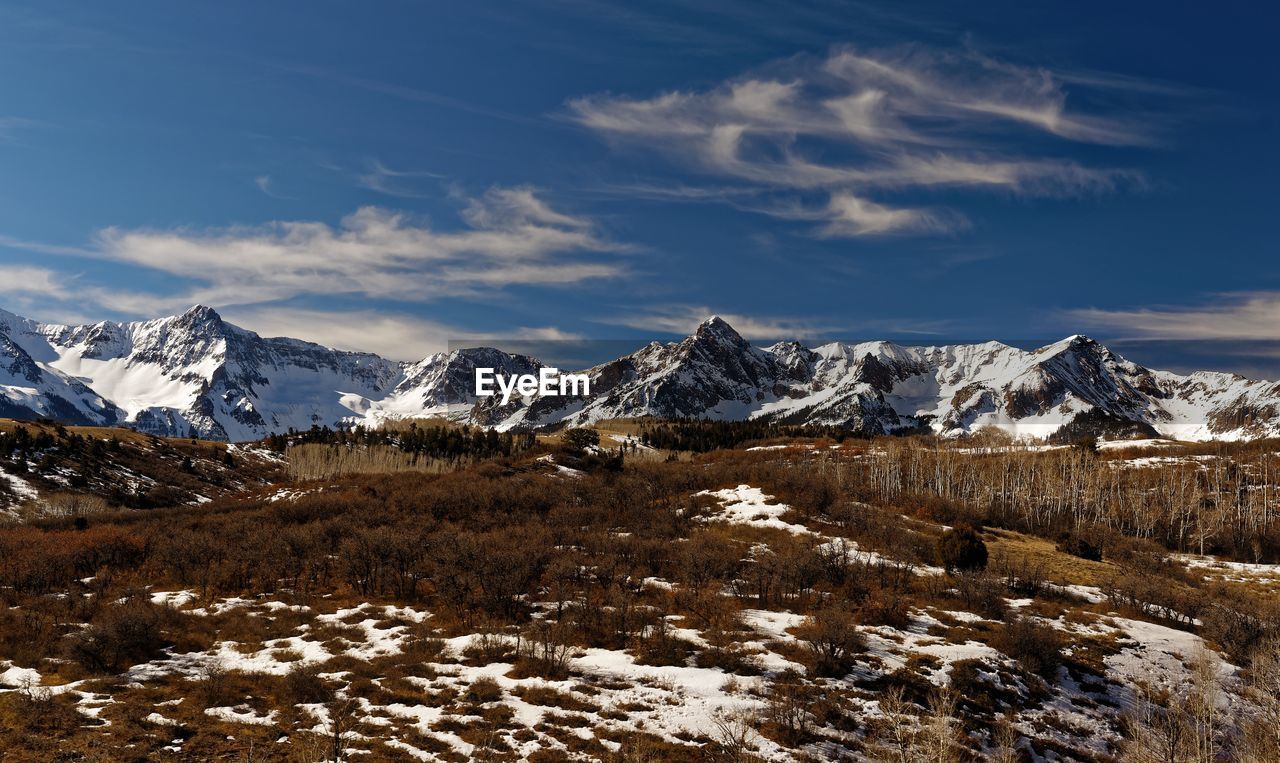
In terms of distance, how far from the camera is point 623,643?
2705cm

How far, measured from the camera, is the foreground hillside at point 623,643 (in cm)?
1903

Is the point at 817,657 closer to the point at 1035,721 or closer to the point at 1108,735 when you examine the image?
the point at 1035,721

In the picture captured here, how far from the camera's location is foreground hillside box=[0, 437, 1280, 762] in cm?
1903

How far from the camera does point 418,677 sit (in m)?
23.5

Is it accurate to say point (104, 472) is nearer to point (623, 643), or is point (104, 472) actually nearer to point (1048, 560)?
point (623, 643)

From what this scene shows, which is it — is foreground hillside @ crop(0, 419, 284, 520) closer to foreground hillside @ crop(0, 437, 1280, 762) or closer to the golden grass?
foreground hillside @ crop(0, 437, 1280, 762)

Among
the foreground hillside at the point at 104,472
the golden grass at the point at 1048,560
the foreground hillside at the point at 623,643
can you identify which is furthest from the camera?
the foreground hillside at the point at 104,472

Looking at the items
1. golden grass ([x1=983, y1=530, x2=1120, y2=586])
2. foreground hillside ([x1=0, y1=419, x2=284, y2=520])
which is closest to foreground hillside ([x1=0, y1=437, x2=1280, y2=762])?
golden grass ([x1=983, y1=530, x2=1120, y2=586])

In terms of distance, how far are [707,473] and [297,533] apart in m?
48.6

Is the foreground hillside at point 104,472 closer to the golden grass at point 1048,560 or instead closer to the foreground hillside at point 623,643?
the foreground hillside at point 623,643

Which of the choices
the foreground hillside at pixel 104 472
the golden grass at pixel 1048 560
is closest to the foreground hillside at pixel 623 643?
the golden grass at pixel 1048 560

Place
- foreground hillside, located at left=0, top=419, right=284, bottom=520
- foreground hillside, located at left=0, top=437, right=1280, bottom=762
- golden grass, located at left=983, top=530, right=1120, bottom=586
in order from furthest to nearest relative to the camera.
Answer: foreground hillside, located at left=0, top=419, right=284, bottom=520
golden grass, located at left=983, top=530, right=1120, bottom=586
foreground hillside, located at left=0, top=437, right=1280, bottom=762

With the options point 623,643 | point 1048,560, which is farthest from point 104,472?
point 1048,560

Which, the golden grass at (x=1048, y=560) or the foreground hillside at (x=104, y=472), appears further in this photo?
the foreground hillside at (x=104, y=472)
